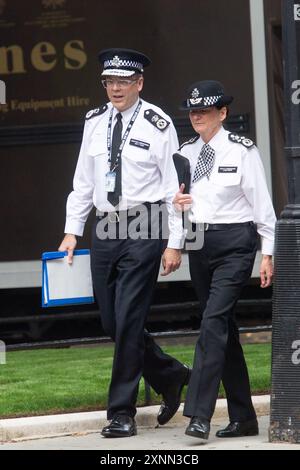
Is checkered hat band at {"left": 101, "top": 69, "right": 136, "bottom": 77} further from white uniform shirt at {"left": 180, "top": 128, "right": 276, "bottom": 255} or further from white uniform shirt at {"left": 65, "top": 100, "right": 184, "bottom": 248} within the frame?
white uniform shirt at {"left": 180, "top": 128, "right": 276, "bottom": 255}

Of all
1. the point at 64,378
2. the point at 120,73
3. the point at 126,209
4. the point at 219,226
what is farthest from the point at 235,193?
the point at 64,378

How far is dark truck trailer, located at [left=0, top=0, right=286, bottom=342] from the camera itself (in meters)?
10.9

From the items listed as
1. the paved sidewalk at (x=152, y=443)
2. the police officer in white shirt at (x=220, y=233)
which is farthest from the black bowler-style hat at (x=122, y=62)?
the paved sidewalk at (x=152, y=443)

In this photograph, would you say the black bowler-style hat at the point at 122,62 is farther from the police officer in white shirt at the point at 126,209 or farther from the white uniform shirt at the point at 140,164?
the white uniform shirt at the point at 140,164

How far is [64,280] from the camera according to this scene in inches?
292

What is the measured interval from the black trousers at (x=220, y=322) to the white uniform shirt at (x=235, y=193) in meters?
0.07

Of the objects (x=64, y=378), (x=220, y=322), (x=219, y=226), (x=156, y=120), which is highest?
(x=156, y=120)

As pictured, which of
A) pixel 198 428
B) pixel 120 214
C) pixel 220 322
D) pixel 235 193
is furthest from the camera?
pixel 120 214

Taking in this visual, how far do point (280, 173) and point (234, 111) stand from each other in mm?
649

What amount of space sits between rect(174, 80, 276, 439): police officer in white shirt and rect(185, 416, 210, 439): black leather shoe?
11mm

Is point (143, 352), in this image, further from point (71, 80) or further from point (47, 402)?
point (71, 80)

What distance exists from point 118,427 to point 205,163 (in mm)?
1506

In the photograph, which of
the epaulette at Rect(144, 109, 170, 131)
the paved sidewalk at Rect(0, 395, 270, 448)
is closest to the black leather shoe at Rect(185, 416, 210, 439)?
the paved sidewalk at Rect(0, 395, 270, 448)

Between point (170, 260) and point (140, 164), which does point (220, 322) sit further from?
point (140, 164)
